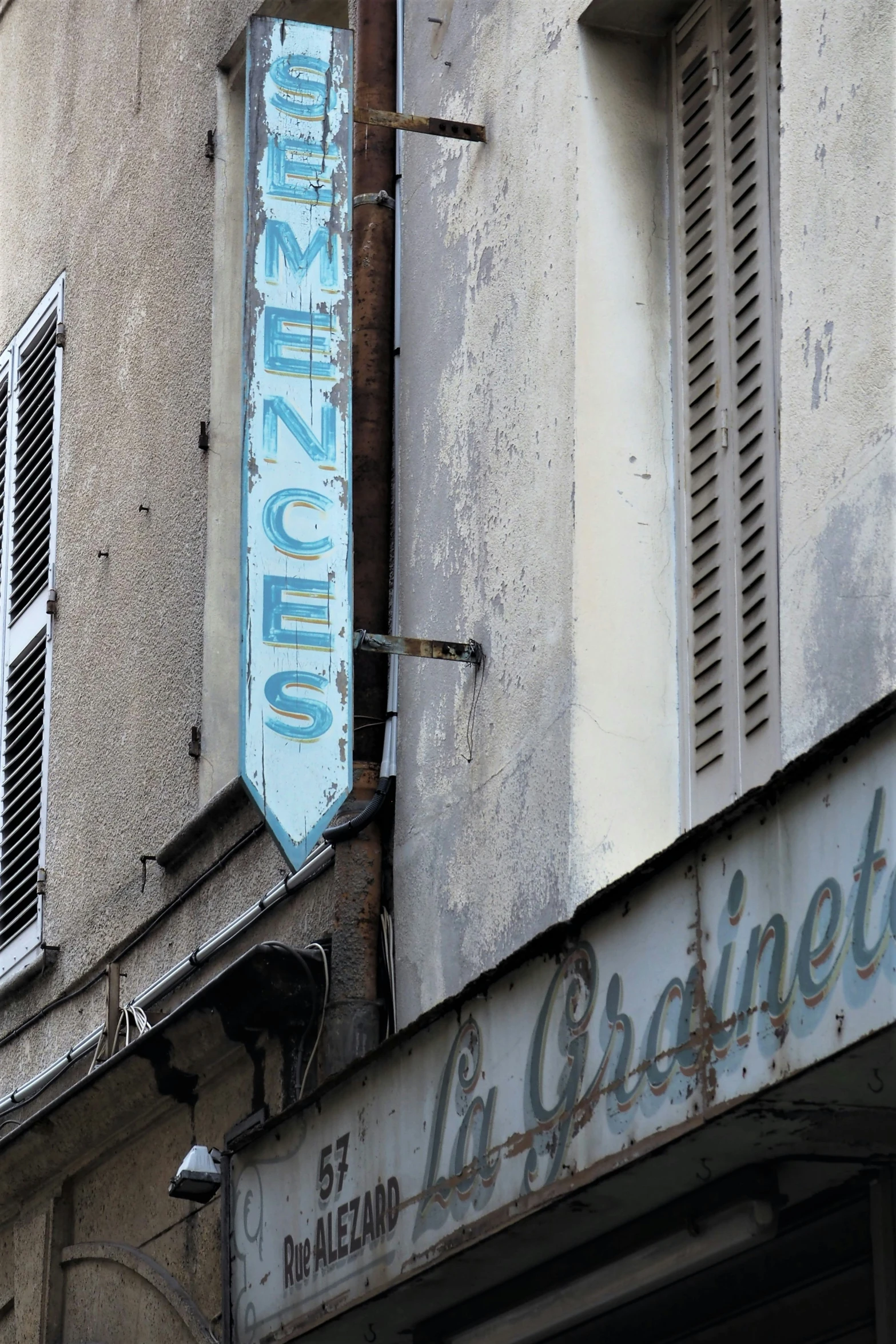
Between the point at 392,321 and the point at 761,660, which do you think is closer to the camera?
the point at 761,660

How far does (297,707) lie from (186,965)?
2650 millimetres

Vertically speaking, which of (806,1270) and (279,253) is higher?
(279,253)

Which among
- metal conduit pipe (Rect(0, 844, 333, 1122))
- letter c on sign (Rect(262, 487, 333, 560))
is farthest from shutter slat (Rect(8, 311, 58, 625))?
letter c on sign (Rect(262, 487, 333, 560))

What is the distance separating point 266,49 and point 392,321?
1.19 meters

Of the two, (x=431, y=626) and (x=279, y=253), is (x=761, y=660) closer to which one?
(x=431, y=626)

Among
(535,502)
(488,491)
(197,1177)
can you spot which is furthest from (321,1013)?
(535,502)

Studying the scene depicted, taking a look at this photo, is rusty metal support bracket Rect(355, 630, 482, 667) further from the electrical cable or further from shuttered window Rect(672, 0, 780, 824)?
the electrical cable

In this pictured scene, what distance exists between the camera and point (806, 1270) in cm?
632

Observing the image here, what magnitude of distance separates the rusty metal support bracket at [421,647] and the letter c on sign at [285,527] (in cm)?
A: 32

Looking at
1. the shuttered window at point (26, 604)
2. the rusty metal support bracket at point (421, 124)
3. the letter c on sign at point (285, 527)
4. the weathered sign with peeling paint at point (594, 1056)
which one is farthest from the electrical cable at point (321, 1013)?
the shuttered window at point (26, 604)

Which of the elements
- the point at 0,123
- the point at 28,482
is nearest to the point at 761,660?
the point at 28,482

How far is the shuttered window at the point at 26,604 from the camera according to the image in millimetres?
12219

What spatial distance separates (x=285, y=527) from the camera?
7.77 m

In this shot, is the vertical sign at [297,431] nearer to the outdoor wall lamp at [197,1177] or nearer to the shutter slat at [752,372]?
the shutter slat at [752,372]
